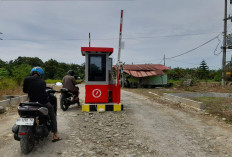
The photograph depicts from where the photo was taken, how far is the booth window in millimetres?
7699

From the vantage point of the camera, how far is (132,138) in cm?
459

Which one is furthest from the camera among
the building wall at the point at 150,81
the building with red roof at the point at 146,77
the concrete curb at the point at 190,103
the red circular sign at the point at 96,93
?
the building wall at the point at 150,81

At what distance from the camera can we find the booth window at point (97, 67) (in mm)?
7699

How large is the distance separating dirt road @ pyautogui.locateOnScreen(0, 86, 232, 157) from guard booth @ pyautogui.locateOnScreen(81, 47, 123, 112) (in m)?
0.90

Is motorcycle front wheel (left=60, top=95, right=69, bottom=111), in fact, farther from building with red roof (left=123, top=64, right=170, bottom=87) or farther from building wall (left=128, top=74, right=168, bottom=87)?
building wall (left=128, top=74, right=168, bottom=87)

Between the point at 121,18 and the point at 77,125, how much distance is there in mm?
4218

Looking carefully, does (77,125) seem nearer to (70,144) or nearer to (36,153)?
(70,144)

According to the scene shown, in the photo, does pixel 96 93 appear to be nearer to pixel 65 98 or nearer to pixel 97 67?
pixel 97 67

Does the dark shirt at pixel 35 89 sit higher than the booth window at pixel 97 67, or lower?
lower

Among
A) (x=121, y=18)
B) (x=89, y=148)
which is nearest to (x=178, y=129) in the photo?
(x=89, y=148)

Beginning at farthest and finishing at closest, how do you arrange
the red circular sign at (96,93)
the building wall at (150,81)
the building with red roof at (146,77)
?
the building wall at (150,81) < the building with red roof at (146,77) < the red circular sign at (96,93)

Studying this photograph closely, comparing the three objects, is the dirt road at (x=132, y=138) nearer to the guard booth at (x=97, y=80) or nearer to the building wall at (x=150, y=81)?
the guard booth at (x=97, y=80)

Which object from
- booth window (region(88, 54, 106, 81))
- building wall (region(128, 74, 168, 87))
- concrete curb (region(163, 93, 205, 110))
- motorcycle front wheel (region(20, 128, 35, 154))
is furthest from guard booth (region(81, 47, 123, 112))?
building wall (region(128, 74, 168, 87))

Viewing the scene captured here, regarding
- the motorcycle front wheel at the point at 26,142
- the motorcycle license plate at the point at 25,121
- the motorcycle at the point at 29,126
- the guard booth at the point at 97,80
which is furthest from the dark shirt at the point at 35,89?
the guard booth at the point at 97,80
